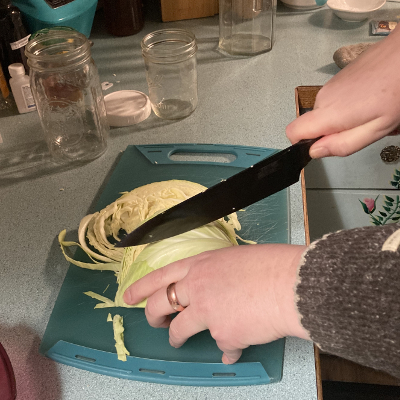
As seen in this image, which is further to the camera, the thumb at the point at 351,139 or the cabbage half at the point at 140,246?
the cabbage half at the point at 140,246

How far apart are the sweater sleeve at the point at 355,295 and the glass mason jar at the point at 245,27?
4.26 ft

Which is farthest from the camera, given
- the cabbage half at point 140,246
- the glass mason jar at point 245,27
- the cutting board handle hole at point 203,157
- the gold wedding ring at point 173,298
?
the glass mason jar at point 245,27

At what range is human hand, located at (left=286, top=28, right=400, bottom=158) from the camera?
2.53 feet

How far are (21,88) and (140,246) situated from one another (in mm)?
806

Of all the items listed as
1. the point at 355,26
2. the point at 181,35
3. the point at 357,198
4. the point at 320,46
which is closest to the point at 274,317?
the point at 357,198

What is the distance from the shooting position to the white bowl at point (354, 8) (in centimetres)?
183

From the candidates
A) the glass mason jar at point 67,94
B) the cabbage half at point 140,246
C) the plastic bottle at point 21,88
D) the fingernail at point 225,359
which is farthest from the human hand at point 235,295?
the plastic bottle at point 21,88

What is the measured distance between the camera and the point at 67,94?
1276mm

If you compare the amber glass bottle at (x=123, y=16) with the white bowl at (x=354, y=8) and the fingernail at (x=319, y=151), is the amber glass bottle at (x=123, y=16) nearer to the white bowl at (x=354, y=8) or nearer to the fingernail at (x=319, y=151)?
the white bowl at (x=354, y=8)

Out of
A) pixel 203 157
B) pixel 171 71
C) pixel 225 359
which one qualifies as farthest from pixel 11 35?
pixel 225 359

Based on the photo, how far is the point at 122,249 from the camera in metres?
1.01

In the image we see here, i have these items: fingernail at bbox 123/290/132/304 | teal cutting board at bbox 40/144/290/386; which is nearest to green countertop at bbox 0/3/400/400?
teal cutting board at bbox 40/144/290/386

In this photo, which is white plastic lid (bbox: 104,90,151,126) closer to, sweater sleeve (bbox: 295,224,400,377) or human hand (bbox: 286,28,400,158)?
human hand (bbox: 286,28,400,158)

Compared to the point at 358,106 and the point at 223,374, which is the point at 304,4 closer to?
the point at 358,106
